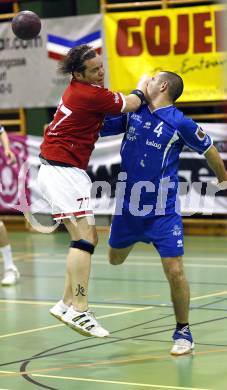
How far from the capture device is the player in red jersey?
24.4ft

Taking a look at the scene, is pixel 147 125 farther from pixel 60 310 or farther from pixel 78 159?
pixel 60 310

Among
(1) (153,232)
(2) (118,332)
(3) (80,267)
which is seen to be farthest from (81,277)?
(2) (118,332)

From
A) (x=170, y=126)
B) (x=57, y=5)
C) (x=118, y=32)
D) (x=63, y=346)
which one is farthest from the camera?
(x=57, y=5)

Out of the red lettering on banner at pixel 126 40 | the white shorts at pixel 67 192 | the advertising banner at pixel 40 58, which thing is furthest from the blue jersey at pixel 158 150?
the advertising banner at pixel 40 58

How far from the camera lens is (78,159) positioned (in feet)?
25.0

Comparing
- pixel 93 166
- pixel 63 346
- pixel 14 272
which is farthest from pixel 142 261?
pixel 63 346

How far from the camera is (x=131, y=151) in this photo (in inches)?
297

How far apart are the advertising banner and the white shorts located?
28.5 ft

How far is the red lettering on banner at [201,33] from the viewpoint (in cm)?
1511

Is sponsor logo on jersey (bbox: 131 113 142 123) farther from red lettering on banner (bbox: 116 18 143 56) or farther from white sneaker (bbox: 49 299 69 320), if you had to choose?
red lettering on banner (bbox: 116 18 143 56)

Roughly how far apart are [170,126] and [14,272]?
15.3 feet

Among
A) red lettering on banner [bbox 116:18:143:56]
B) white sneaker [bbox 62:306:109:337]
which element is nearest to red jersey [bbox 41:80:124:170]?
white sneaker [bbox 62:306:109:337]

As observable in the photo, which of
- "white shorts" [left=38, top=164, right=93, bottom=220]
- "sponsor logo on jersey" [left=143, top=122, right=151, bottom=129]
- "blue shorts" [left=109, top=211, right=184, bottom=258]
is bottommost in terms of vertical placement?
"blue shorts" [left=109, top=211, right=184, bottom=258]

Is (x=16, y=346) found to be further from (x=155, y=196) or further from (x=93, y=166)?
(x=93, y=166)
